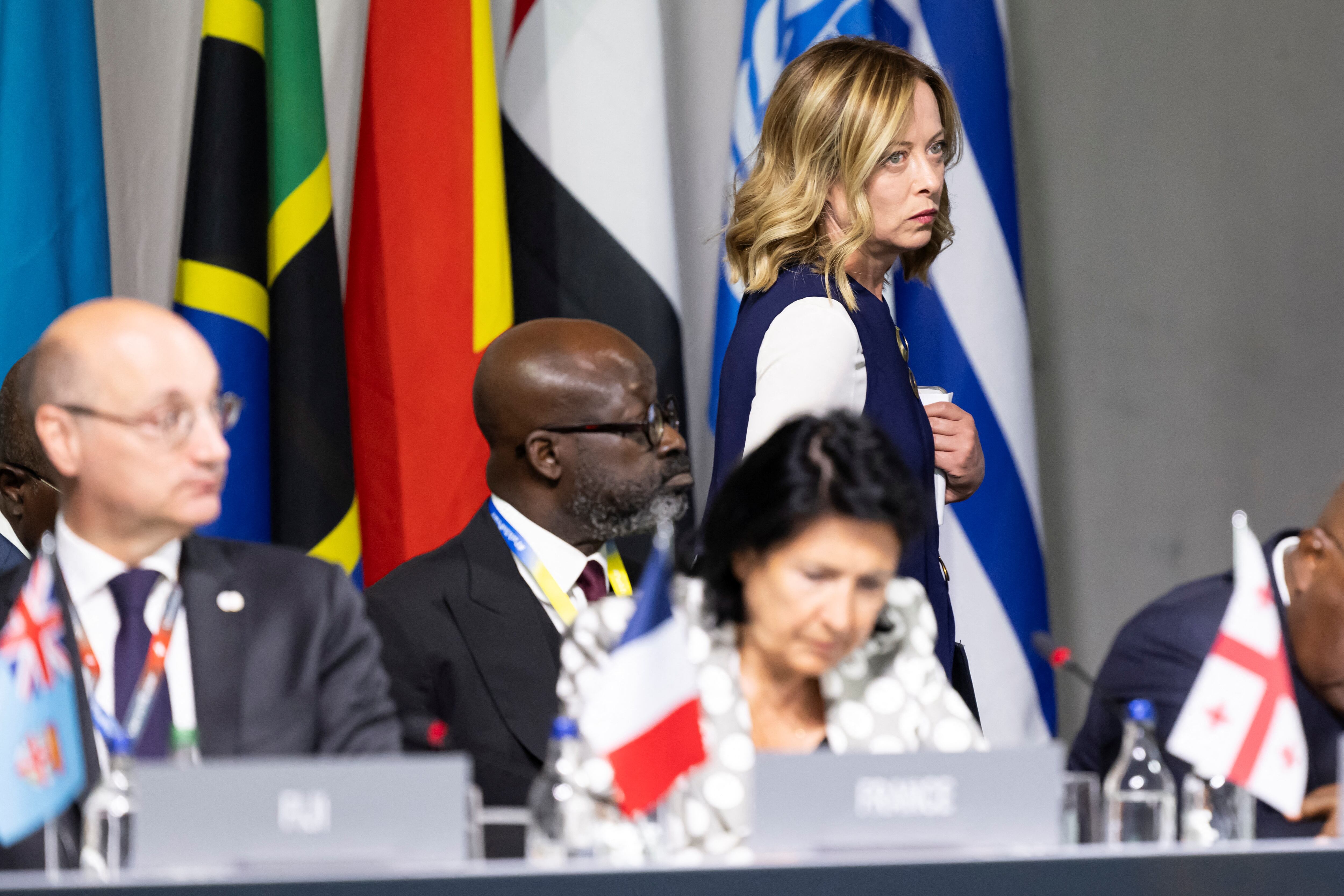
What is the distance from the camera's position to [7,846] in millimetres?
1560

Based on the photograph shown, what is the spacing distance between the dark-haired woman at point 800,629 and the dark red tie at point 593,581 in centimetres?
76

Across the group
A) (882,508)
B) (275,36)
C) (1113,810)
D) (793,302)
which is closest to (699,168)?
(275,36)

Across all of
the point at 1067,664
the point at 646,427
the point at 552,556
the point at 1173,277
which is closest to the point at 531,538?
the point at 552,556

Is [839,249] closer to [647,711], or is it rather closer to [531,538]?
[531,538]

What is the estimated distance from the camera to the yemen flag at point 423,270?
339cm

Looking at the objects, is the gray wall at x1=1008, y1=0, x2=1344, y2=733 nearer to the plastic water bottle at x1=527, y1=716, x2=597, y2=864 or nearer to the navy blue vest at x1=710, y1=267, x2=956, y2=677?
the navy blue vest at x1=710, y1=267, x2=956, y2=677

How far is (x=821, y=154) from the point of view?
7.77 ft

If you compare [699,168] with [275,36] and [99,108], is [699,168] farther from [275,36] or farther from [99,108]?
[99,108]

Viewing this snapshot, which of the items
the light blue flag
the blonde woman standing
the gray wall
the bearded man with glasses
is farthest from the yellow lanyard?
the gray wall

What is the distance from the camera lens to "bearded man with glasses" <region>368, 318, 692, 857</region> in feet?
7.52

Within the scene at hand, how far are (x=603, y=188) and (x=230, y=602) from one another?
1.93 m

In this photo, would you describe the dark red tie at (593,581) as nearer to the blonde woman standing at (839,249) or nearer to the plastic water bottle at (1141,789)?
the blonde woman standing at (839,249)

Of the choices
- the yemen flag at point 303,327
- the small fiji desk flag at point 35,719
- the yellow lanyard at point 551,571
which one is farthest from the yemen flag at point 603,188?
the small fiji desk flag at point 35,719

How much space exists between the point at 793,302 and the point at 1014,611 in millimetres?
1587
